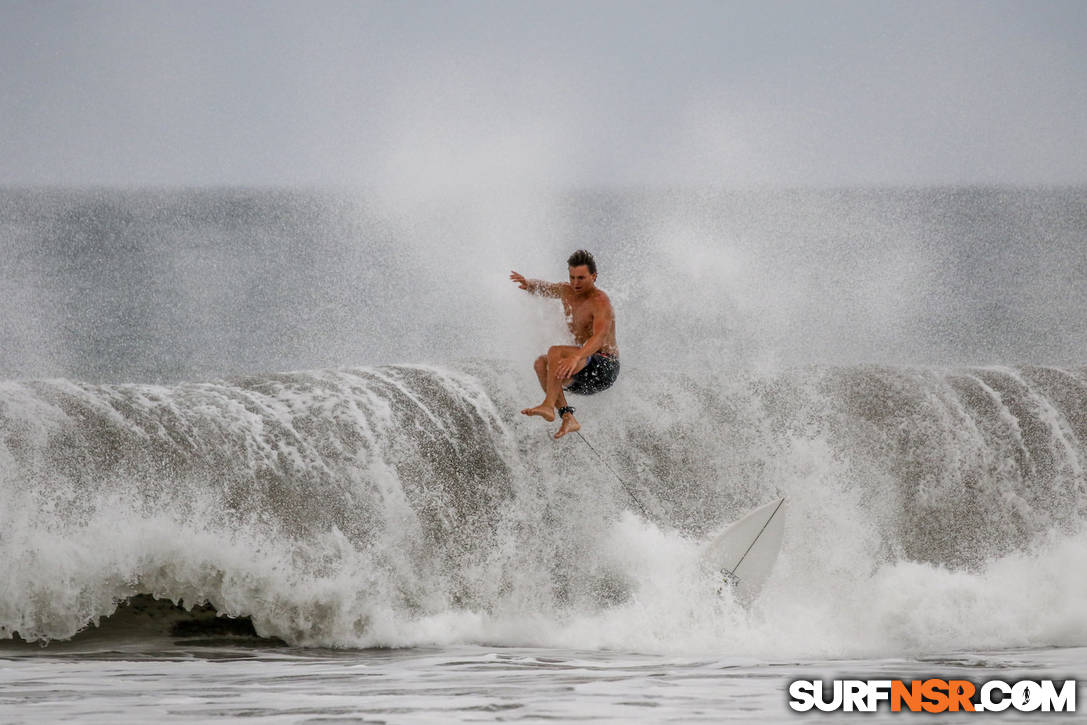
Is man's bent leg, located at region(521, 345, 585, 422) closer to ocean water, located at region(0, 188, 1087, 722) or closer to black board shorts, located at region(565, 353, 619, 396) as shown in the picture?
black board shorts, located at region(565, 353, 619, 396)

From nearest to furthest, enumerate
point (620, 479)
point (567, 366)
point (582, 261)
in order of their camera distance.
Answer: point (567, 366)
point (582, 261)
point (620, 479)

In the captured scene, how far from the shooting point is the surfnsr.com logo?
18.3 feet

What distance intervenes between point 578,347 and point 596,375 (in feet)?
1.34

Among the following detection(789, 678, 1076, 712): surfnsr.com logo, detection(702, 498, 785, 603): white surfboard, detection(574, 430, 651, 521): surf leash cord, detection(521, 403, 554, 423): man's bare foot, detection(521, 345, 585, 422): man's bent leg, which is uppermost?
detection(521, 345, 585, 422): man's bent leg

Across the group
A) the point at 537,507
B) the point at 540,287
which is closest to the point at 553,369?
the point at 540,287

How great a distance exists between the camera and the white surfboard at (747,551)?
8.43 metres

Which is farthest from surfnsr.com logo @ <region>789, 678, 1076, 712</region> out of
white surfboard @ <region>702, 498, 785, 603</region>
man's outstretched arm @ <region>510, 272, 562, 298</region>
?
man's outstretched arm @ <region>510, 272, 562, 298</region>

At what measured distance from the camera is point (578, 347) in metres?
7.89

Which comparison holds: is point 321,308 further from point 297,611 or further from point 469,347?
point 297,611

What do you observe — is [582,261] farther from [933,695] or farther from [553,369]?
[933,695]

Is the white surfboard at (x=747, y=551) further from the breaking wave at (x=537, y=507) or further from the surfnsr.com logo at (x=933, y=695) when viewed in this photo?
the surfnsr.com logo at (x=933, y=695)

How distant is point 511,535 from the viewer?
9156 mm

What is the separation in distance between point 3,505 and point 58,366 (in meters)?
13.6

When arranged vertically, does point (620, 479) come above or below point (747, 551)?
above
